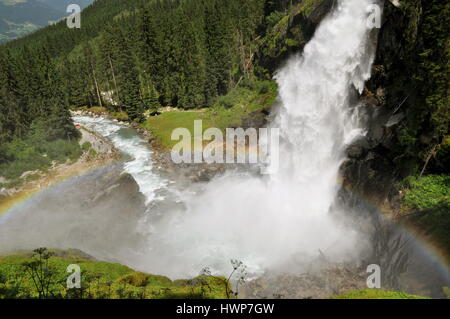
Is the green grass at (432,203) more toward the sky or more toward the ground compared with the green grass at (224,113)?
more toward the ground

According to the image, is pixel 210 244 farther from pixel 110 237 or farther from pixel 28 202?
pixel 28 202

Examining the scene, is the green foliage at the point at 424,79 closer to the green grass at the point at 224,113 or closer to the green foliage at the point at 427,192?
the green foliage at the point at 427,192

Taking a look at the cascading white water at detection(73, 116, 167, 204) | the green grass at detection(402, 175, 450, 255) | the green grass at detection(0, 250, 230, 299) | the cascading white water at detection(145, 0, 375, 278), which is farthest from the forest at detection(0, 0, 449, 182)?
the green grass at detection(0, 250, 230, 299)

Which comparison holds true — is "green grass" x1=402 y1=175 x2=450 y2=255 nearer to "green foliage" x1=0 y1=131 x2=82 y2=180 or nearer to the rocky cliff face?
the rocky cliff face

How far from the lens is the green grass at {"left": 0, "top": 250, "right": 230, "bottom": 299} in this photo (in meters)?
10.8

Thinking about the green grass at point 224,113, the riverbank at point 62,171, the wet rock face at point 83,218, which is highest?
the green grass at point 224,113

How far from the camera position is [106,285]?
1218 centimetres

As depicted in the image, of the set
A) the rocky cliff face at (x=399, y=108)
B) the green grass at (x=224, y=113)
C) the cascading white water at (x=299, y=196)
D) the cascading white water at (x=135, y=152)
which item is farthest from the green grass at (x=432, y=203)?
the green grass at (x=224, y=113)

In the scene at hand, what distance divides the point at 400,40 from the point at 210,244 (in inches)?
746

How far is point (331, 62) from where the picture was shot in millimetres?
25688

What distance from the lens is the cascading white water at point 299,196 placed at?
20047mm

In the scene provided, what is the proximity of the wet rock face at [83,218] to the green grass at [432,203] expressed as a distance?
57.8ft

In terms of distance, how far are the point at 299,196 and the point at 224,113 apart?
68.3 feet
